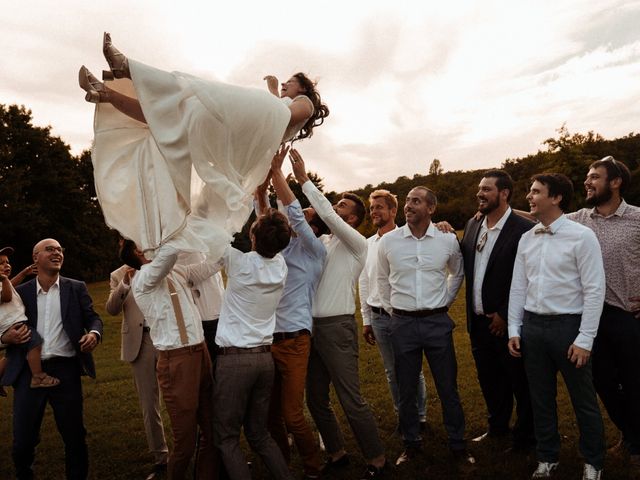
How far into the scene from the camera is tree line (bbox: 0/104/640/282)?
3378 centimetres

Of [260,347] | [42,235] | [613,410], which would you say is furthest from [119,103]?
[42,235]

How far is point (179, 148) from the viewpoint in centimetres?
370

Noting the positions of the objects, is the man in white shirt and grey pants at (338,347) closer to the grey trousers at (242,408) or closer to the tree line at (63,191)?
the grey trousers at (242,408)

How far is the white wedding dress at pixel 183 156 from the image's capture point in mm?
3609

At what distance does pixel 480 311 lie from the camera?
5.76m

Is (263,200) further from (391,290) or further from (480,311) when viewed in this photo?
(480,311)

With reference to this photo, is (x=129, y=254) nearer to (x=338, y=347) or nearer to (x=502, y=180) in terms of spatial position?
(x=338, y=347)

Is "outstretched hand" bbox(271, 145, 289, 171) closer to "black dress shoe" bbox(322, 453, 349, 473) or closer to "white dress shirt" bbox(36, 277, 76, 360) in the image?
"white dress shirt" bbox(36, 277, 76, 360)

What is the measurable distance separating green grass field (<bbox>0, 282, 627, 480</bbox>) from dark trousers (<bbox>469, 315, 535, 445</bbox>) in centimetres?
32

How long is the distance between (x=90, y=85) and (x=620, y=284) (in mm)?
4977

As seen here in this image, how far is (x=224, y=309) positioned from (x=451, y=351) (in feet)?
8.16

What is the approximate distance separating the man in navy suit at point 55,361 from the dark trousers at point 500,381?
404cm

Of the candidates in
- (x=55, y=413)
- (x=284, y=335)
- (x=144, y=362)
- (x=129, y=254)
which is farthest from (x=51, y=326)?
(x=284, y=335)

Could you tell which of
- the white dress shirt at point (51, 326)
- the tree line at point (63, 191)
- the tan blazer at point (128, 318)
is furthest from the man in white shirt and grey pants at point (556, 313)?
the tree line at point (63, 191)
